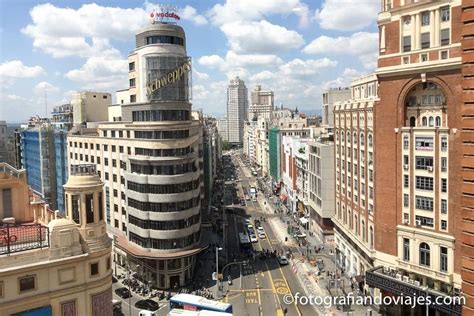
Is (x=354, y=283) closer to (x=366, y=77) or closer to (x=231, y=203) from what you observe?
(x=366, y=77)

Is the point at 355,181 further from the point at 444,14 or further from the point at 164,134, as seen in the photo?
the point at 164,134

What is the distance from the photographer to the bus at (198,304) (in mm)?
46000

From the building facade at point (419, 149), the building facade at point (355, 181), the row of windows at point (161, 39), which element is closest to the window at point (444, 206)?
the building facade at point (419, 149)

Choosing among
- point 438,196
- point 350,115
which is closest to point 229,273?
point 350,115

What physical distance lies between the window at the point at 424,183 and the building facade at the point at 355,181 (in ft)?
26.5

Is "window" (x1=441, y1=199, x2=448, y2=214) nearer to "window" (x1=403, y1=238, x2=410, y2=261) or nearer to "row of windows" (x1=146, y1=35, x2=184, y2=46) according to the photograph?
"window" (x1=403, y1=238, x2=410, y2=261)

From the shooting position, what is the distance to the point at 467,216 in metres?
21.8

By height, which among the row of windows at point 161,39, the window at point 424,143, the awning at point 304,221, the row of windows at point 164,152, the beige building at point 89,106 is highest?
the row of windows at point 161,39

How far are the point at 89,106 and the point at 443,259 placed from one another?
85850mm

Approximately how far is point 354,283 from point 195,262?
2885 centimetres

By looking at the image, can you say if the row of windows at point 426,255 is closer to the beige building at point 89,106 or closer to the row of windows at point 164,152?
the row of windows at point 164,152

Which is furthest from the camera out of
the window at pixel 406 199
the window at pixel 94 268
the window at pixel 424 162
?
the window at pixel 406 199

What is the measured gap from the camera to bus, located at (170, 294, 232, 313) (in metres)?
46.0

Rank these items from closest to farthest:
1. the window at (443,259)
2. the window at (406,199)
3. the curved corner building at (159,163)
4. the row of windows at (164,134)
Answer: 1. the window at (443,259)
2. the window at (406,199)
3. the curved corner building at (159,163)
4. the row of windows at (164,134)
